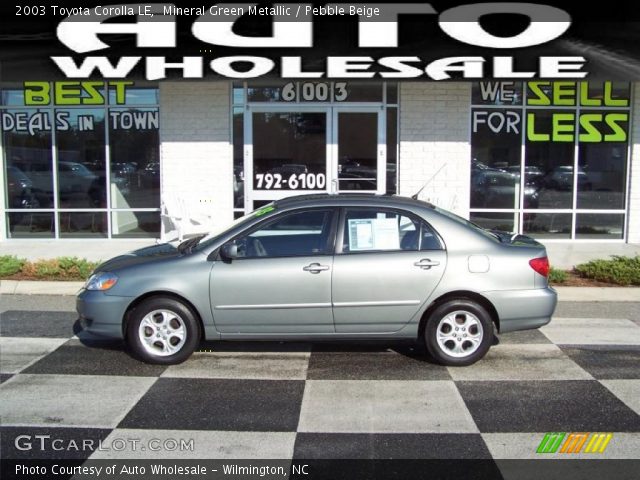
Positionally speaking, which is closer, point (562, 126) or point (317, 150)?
point (317, 150)

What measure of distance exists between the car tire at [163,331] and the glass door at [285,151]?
7.01 metres

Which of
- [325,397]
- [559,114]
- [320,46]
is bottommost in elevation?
[325,397]

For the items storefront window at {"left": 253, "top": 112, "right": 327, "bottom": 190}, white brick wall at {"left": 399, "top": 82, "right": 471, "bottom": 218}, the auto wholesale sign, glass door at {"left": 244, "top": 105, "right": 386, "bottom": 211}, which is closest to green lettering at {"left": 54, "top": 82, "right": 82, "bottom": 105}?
the auto wholesale sign

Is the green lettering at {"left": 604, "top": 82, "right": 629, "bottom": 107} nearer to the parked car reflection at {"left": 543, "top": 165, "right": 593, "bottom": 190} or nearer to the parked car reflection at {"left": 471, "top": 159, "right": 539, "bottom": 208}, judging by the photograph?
the parked car reflection at {"left": 543, "top": 165, "right": 593, "bottom": 190}

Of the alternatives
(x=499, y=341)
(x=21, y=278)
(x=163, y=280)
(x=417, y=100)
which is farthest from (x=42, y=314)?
(x=417, y=100)

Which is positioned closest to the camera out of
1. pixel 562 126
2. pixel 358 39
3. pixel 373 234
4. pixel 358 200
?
pixel 373 234

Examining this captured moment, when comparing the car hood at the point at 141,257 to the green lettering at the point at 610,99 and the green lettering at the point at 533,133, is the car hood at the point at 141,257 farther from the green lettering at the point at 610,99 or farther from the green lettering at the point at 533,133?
the green lettering at the point at 610,99

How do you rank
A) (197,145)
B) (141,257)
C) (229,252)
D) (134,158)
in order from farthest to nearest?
1. (134,158)
2. (197,145)
3. (141,257)
4. (229,252)

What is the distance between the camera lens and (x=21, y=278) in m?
9.84

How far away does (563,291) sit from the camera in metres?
9.24

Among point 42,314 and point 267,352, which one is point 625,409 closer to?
point 267,352

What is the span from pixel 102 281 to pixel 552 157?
9857 millimetres

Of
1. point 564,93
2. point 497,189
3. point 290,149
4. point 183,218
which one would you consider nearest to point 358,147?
point 290,149

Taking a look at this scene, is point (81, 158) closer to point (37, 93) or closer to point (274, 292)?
point (37, 93)
